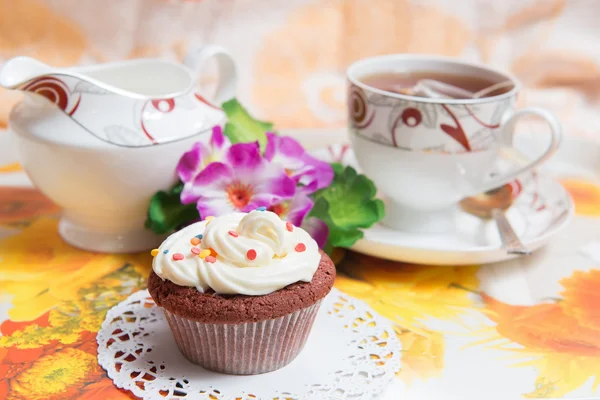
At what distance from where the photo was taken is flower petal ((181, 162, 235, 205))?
3.67 ft

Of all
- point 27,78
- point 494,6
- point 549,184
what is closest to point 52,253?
point 27,78

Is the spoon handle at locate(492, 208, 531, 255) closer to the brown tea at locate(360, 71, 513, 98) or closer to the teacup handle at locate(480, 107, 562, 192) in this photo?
the teacup handle at locate(480, 107, 562, 192)

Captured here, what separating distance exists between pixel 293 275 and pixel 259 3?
1.29 meters

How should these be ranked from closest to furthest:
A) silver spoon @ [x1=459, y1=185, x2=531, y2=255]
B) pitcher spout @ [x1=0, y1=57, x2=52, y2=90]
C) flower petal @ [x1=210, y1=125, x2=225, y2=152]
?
pitcher spout @ [x1=0, y1=57, x2=52, y2=90] < flower petal @ [x1=210, y1=125, x2=225, y2=152] < silver spoon @ [x1=459, y1=185, x2=531, y2=255]

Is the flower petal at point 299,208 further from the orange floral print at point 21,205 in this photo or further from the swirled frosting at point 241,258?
the orange floral print at point 21,205

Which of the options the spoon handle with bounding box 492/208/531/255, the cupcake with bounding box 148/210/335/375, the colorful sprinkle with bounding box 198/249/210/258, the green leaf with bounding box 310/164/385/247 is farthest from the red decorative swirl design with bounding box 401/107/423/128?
the colorful sprinkle with bounding box 198/249/210/258

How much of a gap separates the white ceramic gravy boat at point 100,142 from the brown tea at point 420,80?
0.30m

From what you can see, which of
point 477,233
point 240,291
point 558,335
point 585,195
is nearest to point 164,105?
point 240,291

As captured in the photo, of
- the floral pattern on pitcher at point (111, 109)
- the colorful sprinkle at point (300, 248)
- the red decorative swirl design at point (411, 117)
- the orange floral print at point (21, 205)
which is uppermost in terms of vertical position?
the red decorative swirl design at point (411, 117)

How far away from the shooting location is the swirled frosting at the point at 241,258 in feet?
2.82

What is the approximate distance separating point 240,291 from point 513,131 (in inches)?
23.1

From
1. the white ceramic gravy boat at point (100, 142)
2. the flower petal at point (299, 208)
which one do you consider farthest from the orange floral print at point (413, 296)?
the white ceramic gravy boat at point (100, 142)

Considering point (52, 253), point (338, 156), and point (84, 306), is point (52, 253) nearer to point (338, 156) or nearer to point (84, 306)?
point (84, 306)

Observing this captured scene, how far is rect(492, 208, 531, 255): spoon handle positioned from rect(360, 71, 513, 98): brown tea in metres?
0.21
